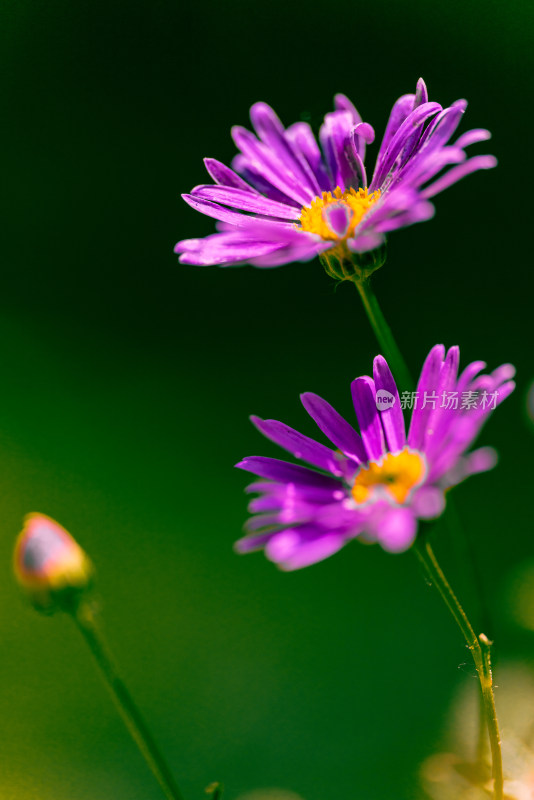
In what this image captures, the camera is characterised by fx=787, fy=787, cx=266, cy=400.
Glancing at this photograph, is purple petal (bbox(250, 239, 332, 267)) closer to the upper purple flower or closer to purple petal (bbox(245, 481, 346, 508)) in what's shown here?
the upper purple flower

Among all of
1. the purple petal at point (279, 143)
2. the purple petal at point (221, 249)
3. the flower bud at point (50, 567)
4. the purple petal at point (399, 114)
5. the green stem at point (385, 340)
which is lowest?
the flower bud at point (50, 567)

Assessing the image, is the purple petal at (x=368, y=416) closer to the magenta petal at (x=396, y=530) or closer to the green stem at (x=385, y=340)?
the green stem at (x=385, y=340)

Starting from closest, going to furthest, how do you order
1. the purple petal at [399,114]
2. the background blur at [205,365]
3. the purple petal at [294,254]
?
1. the purple petal at [294,254]
2. the purple petal at [399,114]
3. the background blur at [205,365]

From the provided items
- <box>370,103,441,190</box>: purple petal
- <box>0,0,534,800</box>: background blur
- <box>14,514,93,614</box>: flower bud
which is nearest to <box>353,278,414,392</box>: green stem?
<box>370,103,441,190</box>: purple petal

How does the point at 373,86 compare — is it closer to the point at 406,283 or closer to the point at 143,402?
the point at 406,283

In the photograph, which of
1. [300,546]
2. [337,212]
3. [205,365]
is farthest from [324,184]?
[205,365]

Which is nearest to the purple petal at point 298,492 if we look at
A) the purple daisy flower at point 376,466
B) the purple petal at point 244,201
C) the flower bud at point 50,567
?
the purple daisy flower at point 376,466
